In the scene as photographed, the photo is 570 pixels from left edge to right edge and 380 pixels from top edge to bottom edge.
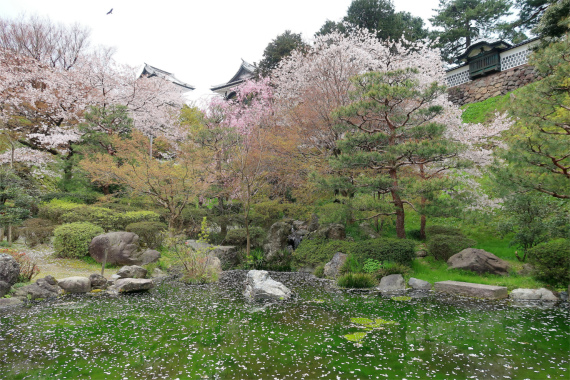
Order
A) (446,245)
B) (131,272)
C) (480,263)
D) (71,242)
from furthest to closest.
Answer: (71,242), (446,245), (131,272), (480,263)

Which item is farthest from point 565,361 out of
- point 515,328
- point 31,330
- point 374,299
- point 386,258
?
point 31,330

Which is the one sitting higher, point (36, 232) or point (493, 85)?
point (493, 85)

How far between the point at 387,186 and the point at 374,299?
396 cm

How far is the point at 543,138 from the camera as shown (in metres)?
7.22

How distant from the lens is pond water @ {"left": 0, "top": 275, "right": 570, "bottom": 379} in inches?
164

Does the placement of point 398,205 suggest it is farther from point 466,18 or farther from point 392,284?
point 466,18

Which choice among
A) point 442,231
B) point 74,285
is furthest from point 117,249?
point 442,231

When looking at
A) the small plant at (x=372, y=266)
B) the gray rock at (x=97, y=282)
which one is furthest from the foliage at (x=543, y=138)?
the gray rock at (x=97, y=282)

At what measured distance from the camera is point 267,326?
606cm

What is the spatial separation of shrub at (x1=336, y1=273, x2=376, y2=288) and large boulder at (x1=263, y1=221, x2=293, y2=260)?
4.23m

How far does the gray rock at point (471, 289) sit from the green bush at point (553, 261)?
1148 mm

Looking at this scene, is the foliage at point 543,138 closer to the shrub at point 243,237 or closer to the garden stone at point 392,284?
the garden stone at point 392,284

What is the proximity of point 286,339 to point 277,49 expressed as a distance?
23769 mm

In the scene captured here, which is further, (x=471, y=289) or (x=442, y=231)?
(x=442, y=231)
